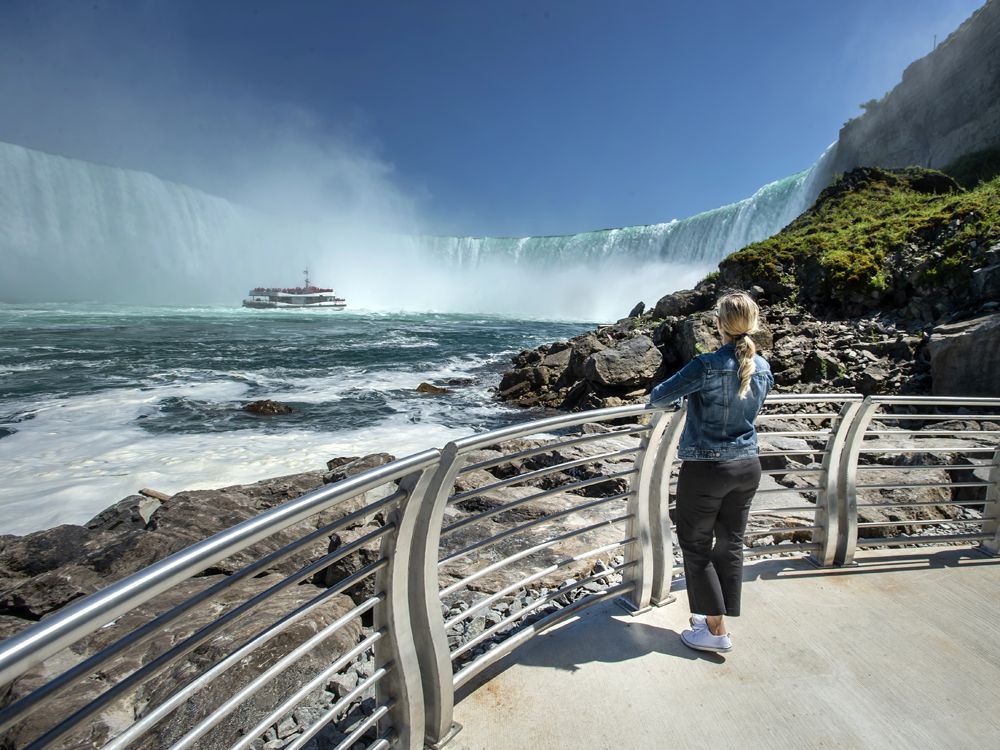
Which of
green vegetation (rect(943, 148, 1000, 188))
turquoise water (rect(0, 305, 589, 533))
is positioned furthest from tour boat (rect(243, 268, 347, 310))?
green vegetation (rect(943, 148, 1000, 188))

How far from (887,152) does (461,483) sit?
188 ft

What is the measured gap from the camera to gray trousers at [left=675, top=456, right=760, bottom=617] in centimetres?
283

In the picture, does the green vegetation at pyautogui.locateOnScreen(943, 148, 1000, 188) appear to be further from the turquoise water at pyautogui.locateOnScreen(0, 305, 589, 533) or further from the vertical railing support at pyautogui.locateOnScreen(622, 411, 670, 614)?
the vertical railing support at pyautogui.locateOnScreen(622, 411, 670, 614)

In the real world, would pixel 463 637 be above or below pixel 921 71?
below

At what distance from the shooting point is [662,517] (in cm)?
337

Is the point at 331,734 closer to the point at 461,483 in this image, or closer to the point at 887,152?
the point at 461,483

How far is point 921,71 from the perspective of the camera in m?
47.2

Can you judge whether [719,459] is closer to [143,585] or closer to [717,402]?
[717,402]

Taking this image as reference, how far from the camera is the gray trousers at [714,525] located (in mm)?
2834

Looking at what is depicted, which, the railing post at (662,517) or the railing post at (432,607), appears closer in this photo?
the railing post at (432,607)

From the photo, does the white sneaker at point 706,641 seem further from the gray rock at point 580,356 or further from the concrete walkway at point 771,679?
the gray rock at point 580,356

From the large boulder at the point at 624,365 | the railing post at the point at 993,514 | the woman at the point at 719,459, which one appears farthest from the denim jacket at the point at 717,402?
the large boulder at the point at 624,365

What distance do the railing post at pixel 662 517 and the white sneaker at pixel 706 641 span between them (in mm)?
384

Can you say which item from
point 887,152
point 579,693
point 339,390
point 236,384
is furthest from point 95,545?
point 887,152
